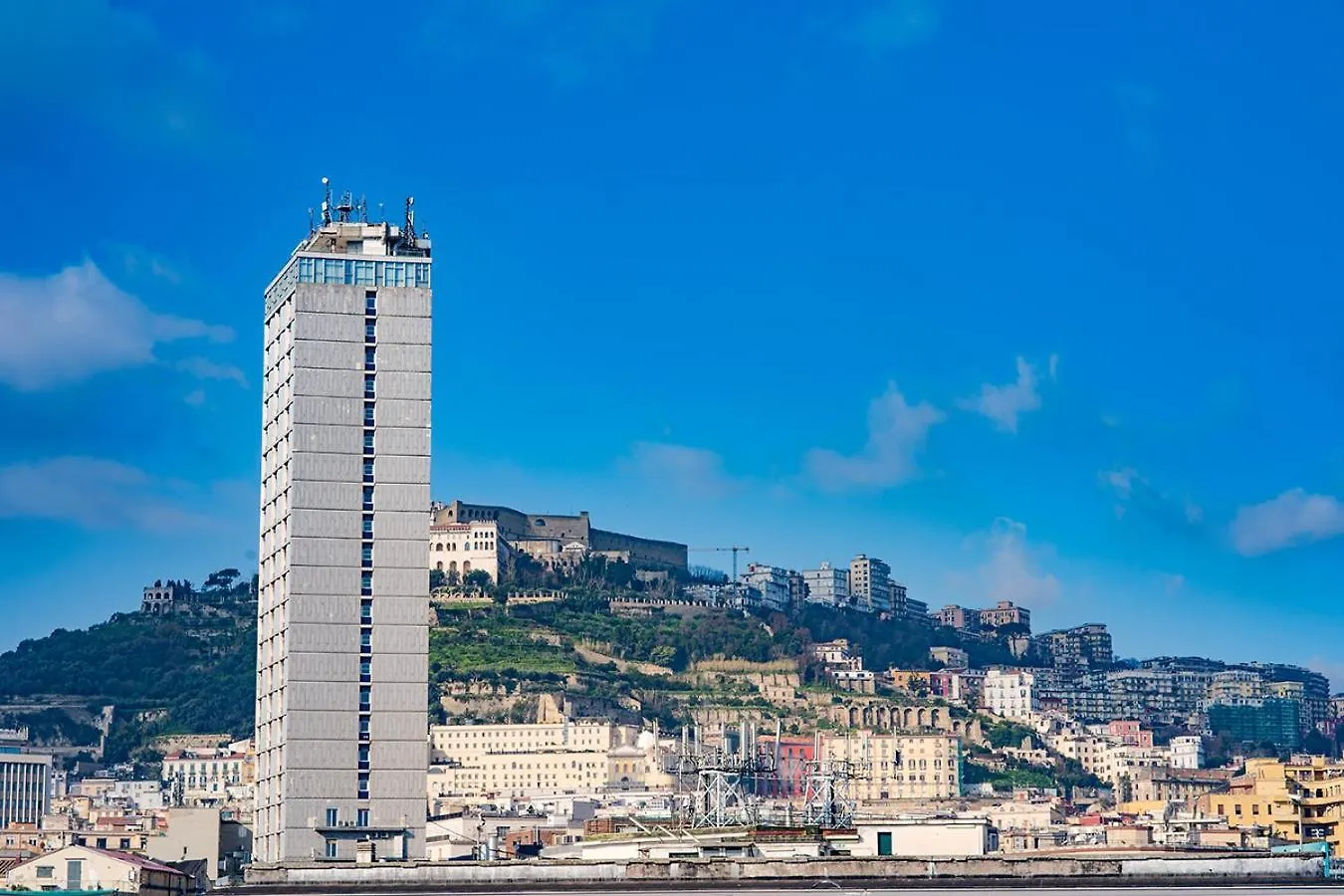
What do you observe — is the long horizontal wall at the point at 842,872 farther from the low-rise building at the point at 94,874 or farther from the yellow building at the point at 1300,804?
the yellow building at the point at 1300,804

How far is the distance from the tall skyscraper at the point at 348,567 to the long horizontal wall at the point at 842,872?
41.7m

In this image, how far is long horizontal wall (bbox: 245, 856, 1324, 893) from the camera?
308 ft

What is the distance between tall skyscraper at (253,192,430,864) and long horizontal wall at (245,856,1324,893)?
41729 mm

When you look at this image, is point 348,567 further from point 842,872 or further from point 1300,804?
point 1300,804

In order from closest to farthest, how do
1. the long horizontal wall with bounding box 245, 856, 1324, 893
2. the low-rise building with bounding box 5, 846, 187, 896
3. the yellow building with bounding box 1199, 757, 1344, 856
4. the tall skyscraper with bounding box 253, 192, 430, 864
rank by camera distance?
the long horizontal wall with bounding box 245, 856, 1324, 893, the low-rise building with bounding box 5, 846, 187, 896, the tall skyscraper with bounding box 253, 192, 430, 864, the yellow building with bounding box 1199, 757, 1344, 856

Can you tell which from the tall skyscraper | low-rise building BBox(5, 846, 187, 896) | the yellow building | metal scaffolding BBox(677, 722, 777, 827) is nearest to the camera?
metal scaffolding BBox(677, 722, 777, 827)

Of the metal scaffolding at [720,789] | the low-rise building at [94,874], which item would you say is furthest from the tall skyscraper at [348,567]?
the metal scaffolding at [720,789]

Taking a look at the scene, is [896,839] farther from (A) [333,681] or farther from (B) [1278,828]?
(B) [1278,828]

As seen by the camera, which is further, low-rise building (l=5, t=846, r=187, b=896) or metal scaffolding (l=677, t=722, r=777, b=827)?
low-rise building (l=5, t=846, r=187, b=896)

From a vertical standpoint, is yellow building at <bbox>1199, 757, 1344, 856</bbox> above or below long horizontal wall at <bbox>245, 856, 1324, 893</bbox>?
above

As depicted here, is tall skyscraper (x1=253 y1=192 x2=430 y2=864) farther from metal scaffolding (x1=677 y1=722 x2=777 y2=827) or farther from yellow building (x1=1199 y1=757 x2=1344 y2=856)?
yellow building (x1=1199 y1=757 x2=1344 y2=856)

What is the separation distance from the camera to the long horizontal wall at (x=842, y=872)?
308 ft

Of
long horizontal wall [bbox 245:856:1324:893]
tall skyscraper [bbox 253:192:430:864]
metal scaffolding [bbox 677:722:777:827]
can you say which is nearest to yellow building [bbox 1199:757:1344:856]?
metal scaffolding [bbox 677:722:777:827]

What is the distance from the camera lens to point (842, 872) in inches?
3797
